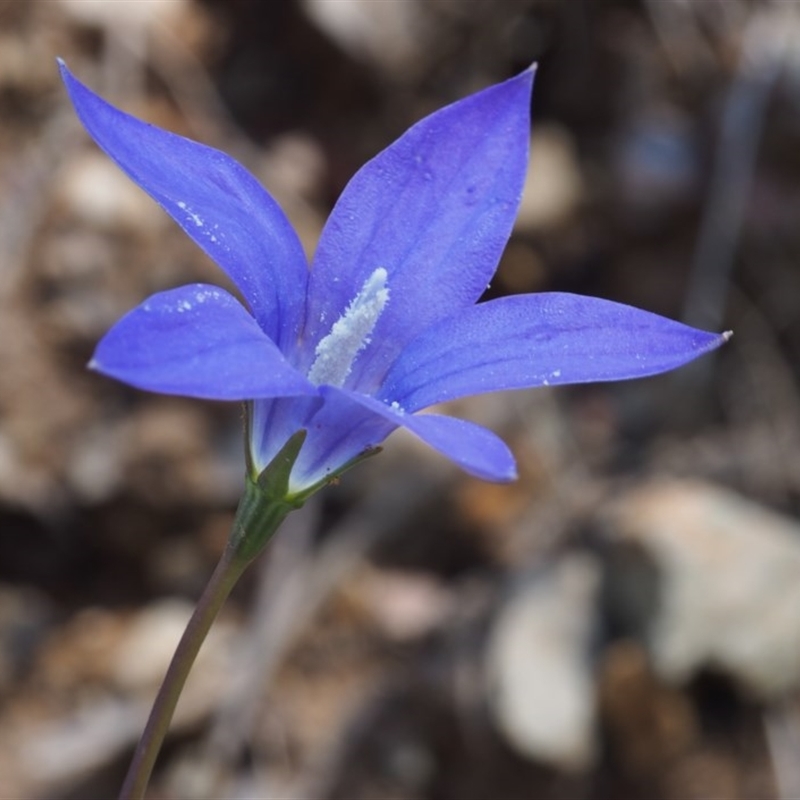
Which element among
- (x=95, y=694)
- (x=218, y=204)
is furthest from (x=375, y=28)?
(x=218, y=204)

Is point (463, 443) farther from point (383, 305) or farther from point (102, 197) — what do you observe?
point (102, 197)

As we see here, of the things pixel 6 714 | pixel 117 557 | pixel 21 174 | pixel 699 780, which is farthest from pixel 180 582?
pixel 699 780

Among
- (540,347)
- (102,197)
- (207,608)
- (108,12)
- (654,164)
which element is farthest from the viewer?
(654,164)

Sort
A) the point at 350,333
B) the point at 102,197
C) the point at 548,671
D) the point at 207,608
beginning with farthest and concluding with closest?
the point at 102,197 → the point at 548,671 → the point at 350,333 → the point at 207,608

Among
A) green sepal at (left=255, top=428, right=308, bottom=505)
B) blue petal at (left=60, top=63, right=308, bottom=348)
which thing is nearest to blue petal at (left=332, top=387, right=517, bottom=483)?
green sepal at (left=255, top=428, right=308, bottom=505)

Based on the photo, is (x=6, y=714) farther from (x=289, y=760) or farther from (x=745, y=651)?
(x=745, y=651)

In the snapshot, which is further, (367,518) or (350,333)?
(367,518)

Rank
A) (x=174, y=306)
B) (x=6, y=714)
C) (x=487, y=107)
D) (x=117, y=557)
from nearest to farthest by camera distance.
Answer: (x=174, y=306) < (x=487, y=107) < (x=6, y=714) < (x=117, y=557)
